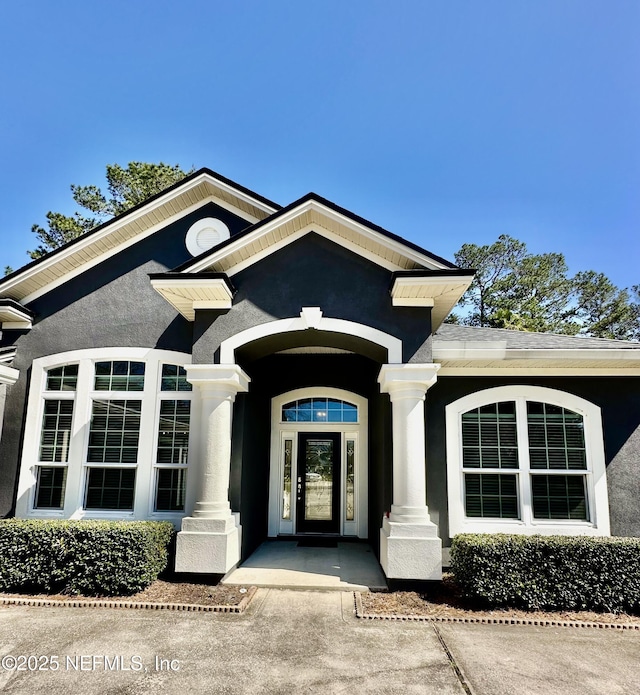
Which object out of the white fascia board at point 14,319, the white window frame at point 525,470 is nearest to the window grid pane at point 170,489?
the white fascia board at point 14,319

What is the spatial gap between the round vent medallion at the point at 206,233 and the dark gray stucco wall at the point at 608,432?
5.05m

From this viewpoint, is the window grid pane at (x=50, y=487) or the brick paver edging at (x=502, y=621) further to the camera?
the window grid pane at (x=50, y=487)

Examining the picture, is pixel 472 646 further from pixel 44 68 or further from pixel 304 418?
pixel 44 68

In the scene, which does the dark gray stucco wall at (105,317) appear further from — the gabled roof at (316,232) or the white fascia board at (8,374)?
the gabled roof at (316,232)

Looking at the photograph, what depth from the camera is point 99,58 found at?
31.0 ft

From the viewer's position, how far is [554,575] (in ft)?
19.8

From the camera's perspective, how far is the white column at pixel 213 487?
667cm

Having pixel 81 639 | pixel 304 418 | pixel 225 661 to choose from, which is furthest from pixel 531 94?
pixel 81 639

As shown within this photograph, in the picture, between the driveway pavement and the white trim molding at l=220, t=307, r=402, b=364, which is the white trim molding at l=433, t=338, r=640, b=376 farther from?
the driveway pavement

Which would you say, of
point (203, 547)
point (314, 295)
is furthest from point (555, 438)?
point (203, 547)

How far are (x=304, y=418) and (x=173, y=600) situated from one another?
16.2 feet

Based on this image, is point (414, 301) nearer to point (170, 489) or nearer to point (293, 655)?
point (293, 655)

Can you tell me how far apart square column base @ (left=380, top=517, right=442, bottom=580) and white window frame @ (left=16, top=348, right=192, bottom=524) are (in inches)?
133

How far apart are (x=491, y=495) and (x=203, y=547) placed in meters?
4.65
